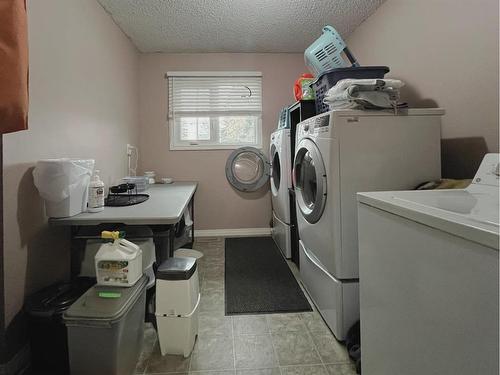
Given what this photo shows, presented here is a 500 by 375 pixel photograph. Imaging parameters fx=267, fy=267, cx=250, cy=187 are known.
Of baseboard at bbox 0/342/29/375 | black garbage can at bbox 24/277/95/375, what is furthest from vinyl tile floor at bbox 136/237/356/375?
baseboard at bbox 0/342/29/375

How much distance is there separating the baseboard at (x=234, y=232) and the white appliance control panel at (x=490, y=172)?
8.58 ft

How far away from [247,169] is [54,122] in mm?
2259

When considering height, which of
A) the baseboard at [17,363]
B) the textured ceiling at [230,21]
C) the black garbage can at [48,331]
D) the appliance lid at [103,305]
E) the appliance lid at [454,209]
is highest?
the textured ceiling at [230,21]

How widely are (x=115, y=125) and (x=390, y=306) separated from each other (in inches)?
104

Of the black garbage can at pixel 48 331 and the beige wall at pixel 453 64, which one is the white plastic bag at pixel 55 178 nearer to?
the black garbage can at pixel 48 331

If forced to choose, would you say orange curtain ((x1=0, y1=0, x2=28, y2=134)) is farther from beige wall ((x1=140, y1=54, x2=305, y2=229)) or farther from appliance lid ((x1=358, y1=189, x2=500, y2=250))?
beige wall ((x1=140, y1=54, x2=305, y2=229))

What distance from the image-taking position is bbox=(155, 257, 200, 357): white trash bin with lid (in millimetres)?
1329

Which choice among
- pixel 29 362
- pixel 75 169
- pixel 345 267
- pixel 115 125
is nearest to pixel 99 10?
pixel 115 125

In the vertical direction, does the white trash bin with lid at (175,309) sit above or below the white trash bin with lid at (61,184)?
below

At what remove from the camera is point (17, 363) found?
1.26 metres

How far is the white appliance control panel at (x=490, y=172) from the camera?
1054 millimetres

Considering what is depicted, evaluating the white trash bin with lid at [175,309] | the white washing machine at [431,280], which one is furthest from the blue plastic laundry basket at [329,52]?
the white trash bin with lid at [175,309]

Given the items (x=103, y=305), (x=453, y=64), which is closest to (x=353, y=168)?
(x=453, y=64)

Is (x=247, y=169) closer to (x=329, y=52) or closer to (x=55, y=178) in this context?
(x=329, y=52)
